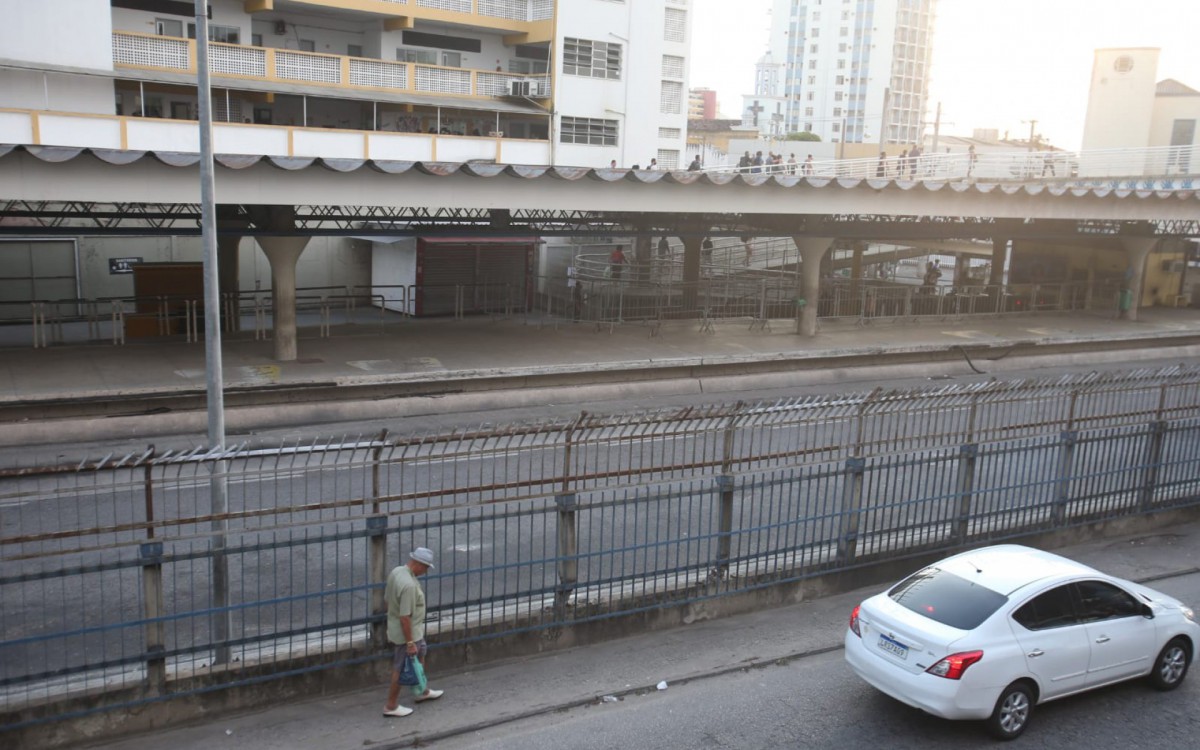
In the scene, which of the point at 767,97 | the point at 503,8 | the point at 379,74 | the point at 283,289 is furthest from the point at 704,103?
the point at 283,289

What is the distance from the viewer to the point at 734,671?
9.31 metres

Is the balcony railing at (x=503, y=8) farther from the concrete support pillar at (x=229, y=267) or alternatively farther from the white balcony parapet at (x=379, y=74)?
the concrete support pillar at (x=229, y=267)

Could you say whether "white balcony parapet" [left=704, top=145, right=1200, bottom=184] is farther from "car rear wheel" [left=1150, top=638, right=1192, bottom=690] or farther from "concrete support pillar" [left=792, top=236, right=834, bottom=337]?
"car rear wheel" [left=1150, top=638, right=1192, bottom=690]

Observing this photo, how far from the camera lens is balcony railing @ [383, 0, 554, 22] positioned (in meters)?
42.9

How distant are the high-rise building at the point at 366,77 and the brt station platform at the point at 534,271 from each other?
4.20m

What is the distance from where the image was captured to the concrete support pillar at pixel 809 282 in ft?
99.9

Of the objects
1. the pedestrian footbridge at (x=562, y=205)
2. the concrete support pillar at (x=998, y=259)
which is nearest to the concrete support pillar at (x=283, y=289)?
the pedestrian footbridge at (x=562, y=205)

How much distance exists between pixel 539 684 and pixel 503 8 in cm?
4090

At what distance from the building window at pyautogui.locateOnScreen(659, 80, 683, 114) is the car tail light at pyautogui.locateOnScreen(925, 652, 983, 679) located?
44.9 m

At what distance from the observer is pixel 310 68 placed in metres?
38.8

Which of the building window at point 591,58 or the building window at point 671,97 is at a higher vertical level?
the building window at point 591,58

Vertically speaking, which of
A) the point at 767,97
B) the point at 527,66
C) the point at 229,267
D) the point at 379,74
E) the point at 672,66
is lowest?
the point at 229,267

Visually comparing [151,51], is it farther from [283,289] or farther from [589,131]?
[589,131]

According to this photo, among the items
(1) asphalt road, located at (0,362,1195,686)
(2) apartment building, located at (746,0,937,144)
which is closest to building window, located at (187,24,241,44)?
(1) asphalt road, located at (0,362,1195,686)
